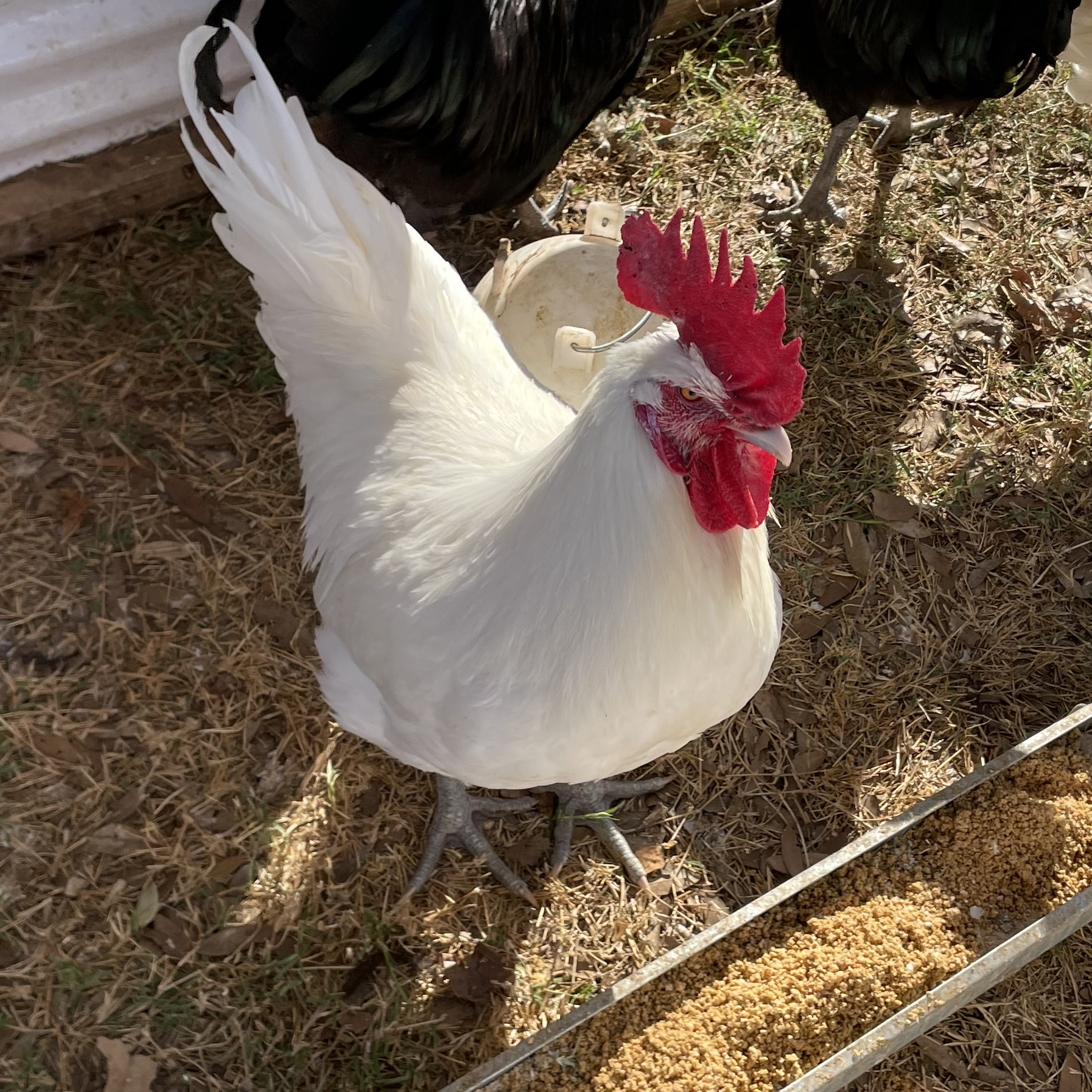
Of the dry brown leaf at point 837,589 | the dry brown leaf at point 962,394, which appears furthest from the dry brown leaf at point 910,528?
the dry brown leaf at point 962,394

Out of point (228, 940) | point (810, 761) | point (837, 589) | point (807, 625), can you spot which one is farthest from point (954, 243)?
point (228, 940)

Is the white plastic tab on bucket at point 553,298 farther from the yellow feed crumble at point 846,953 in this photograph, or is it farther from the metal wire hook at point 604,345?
the yellow feed crumble at point 846,953

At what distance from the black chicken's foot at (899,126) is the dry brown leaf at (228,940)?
411cm

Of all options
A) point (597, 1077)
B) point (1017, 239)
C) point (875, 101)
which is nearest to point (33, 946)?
point (597, 1077)

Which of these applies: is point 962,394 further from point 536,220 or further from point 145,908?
point 145,908

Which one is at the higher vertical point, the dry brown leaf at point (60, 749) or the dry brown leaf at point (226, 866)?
the dry brown leaf at point (60, 749)

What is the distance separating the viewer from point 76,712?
3037 millimetres

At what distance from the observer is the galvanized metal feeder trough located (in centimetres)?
223

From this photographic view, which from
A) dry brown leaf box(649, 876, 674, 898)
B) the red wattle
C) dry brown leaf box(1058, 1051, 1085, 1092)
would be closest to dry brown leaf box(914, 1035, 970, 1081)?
dry brown leaf box(1058, 1051, 1085, 1092)

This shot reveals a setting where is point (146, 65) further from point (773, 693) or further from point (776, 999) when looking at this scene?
point (776, 999)

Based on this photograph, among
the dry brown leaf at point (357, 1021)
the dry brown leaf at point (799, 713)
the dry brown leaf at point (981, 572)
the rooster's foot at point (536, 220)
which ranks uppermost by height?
the rooster's foot at point (536, 220)

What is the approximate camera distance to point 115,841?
2.89 m

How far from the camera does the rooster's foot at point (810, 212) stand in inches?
163

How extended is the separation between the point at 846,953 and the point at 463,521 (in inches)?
62.1
